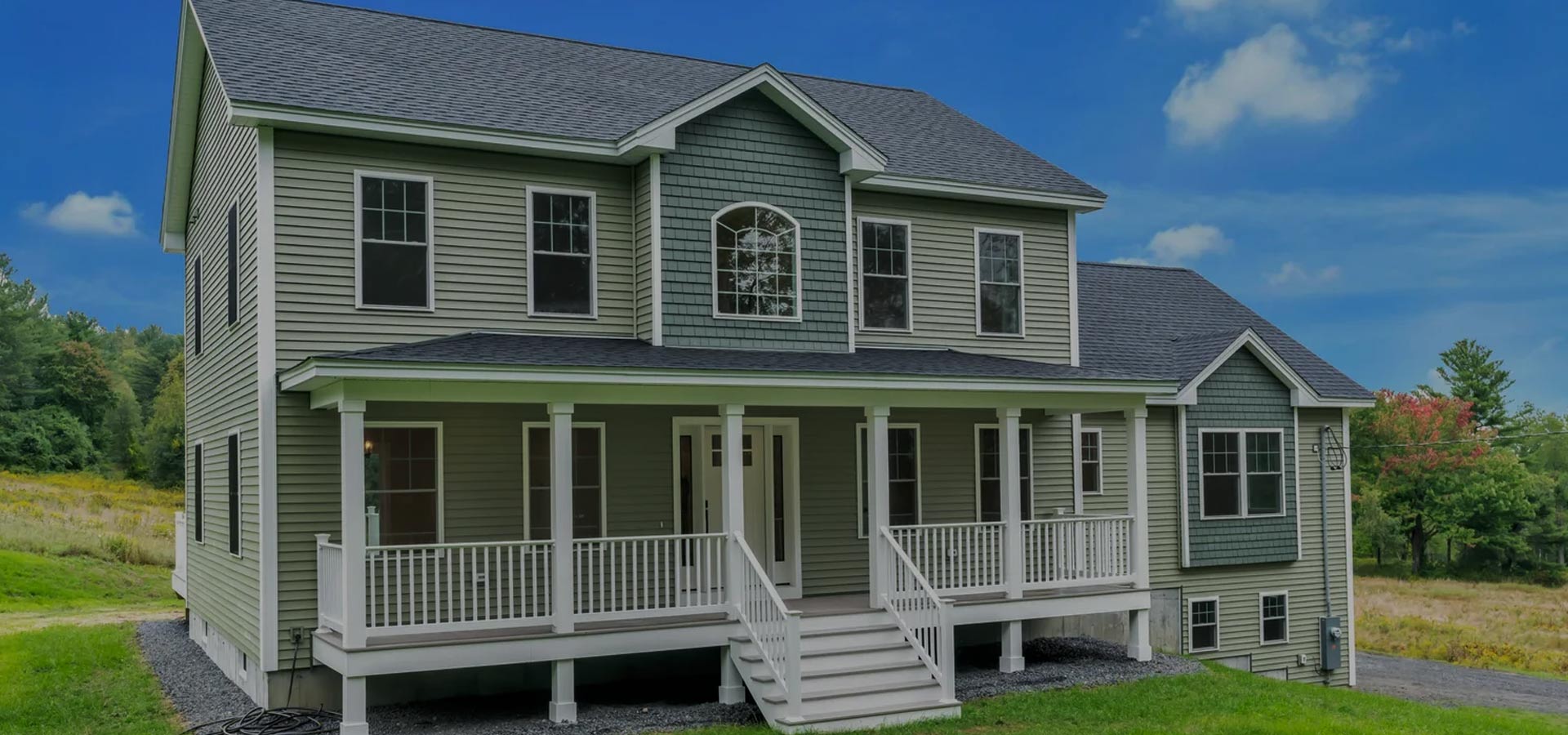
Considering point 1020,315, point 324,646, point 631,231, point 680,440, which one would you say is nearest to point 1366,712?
point 1020,315

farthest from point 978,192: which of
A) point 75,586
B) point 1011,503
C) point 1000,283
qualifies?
point 75,586

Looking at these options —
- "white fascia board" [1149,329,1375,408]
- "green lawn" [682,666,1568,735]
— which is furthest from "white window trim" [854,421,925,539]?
"white fascia board" [1149,329,1375,408]

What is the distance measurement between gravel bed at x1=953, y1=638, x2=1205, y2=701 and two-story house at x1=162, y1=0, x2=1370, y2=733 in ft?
1.60

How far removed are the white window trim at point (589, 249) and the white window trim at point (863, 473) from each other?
3731 mm

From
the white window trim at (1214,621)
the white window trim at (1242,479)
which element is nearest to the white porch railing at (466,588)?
the white window trim at (1214,621)

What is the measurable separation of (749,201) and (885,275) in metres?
2.36

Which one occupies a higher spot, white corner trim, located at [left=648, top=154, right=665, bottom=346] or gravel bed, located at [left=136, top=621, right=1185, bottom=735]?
white corner trim, located at [left=648, top=154, right=665, bottom=346]

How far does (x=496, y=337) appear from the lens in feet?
43.1

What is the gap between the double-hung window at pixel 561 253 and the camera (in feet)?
44.9

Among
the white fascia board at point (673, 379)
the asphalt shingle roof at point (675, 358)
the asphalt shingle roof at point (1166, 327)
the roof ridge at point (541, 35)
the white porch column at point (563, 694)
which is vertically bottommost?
the white porch column at point (563, 694)

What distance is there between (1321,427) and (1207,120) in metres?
63.8

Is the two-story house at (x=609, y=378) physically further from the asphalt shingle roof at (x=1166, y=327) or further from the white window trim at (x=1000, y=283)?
the asphalt shingle roof at (x=1166, y=327)

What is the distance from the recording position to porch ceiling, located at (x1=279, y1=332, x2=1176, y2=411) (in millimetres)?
10953

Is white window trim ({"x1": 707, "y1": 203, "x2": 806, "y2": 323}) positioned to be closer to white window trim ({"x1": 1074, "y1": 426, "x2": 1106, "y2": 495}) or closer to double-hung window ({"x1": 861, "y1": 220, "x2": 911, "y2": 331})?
double-hung window ({"x1": 861, "y1": 220, "x2": 911, "y2": 331})
